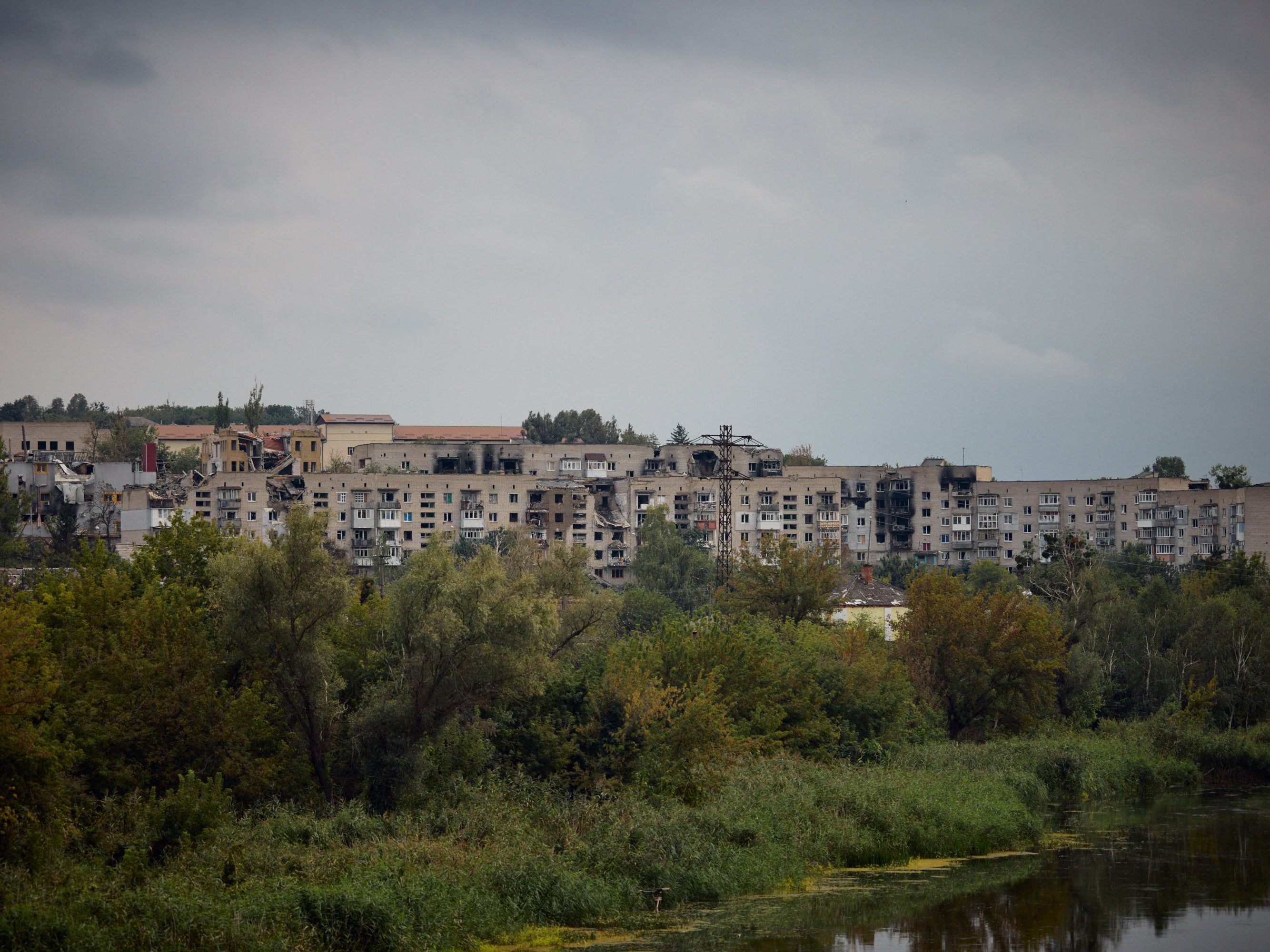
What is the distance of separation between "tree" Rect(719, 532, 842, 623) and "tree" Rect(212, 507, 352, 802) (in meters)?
25.3

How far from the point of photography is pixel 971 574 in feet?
361

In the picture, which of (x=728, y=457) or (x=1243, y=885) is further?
(x=728, y=457)

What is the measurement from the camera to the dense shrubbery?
2419 cm

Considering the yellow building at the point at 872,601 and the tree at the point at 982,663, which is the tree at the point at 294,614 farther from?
the yellow building at the point at 872,601

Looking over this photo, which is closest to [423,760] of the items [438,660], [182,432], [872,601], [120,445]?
[438,660]

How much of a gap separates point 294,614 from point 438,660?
333 centimetres

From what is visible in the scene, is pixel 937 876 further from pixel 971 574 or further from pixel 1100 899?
pixel 971 574

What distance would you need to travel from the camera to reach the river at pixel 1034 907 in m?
24.9

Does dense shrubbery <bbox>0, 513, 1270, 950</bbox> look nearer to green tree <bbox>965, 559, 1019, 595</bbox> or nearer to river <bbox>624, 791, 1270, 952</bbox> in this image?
river <bbox>624, 791, 1270, 952</bbox>

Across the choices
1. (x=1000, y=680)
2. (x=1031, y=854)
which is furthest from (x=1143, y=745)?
(x=1031, y=854)

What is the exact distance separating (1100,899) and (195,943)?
56.9 feet

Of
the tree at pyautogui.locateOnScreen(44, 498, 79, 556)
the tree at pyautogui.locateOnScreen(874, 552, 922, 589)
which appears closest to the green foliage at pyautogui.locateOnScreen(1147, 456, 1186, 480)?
the tree at pyautogui.locateOnScreen(874, 552, 922, 589)

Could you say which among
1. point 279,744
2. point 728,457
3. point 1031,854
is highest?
point 728,457

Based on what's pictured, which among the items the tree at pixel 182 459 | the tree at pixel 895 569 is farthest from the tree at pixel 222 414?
the tree at pixel 895 569
